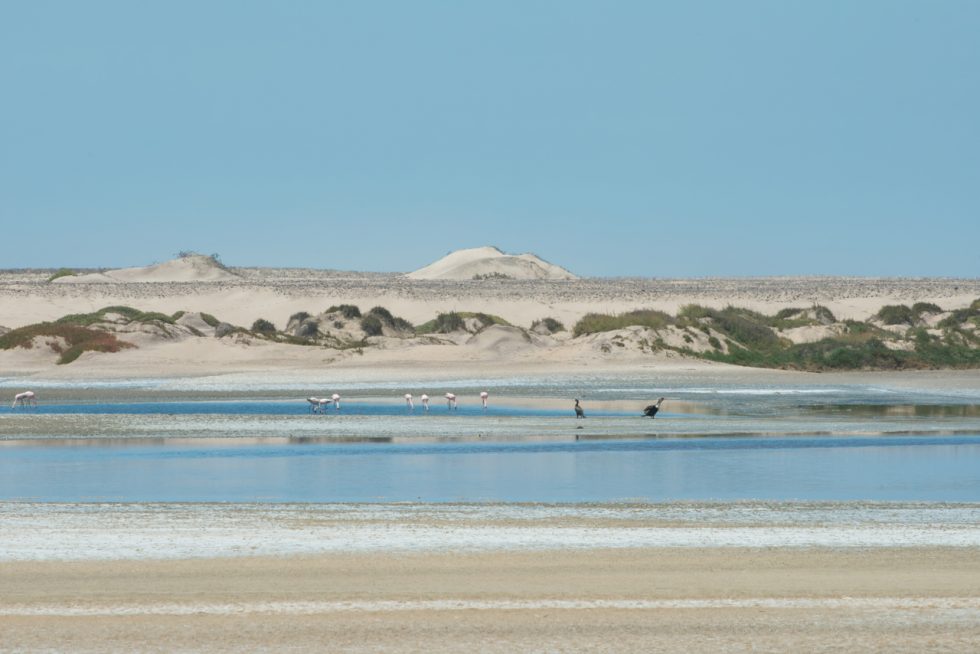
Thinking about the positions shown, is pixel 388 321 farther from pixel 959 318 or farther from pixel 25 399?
pixel 25 399

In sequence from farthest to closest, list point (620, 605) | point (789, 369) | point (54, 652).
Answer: point (789, 369) < point (620, 605) < point (54, 652)

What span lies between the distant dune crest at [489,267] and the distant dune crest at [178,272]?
22.5 metres

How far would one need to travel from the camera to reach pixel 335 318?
68.6 metres

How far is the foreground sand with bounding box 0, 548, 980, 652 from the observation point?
10609mm

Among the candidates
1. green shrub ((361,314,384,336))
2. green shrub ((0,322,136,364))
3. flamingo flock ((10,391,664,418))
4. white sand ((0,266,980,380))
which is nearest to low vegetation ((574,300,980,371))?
white sand ((0,266,980,380))

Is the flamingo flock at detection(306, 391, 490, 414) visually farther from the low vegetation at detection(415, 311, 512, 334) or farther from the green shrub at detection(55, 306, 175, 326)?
the low vegetation at detection(415, 311, 512, 334)

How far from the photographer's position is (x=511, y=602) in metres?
11.9

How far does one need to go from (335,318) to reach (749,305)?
123ft

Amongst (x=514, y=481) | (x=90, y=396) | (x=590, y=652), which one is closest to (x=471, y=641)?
(x=590, y=652)

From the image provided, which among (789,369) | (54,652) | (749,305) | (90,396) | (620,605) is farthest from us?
(749,305)

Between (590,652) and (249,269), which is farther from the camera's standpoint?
(249,269)

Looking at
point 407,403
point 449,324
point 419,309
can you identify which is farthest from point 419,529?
point 419,309

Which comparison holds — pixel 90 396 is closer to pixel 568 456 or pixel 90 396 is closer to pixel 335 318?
pixel 568 456

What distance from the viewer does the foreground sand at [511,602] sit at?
34.8 feet
